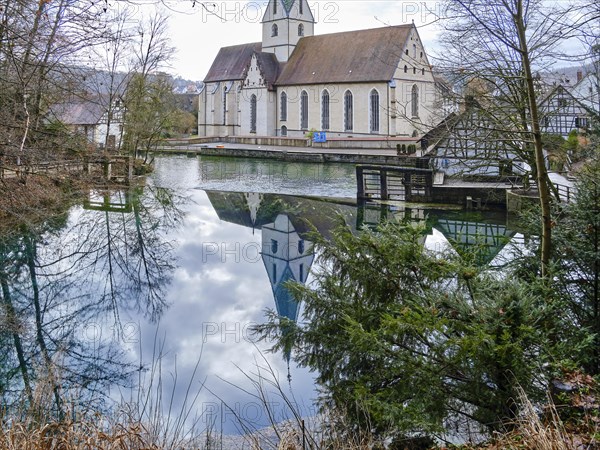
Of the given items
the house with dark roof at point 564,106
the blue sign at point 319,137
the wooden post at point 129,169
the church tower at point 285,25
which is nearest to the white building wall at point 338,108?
the blue sign at point 319,137

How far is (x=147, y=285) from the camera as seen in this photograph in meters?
11.0

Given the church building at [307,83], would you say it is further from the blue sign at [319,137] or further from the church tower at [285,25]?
the blue sign at [319,137]

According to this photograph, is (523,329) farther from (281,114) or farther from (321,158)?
(281,114)

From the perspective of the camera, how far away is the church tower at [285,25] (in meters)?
48.8

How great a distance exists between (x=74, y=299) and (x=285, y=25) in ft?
138

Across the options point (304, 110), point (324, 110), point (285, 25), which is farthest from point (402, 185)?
point (285, 25)

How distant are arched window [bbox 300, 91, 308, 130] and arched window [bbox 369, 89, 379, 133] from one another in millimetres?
5866

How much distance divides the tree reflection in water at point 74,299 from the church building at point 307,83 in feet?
85.3

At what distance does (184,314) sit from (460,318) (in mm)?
5689

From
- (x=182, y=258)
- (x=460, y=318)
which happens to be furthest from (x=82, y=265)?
(x=460, y=318)

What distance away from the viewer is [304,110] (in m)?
46.4

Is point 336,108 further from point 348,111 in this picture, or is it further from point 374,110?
point 374,110

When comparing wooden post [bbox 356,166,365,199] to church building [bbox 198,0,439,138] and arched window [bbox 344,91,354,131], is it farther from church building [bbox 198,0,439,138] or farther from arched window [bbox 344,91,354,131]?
arched window [bbox 344,91,354,131]

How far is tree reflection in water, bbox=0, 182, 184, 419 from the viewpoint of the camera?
20.9ft
